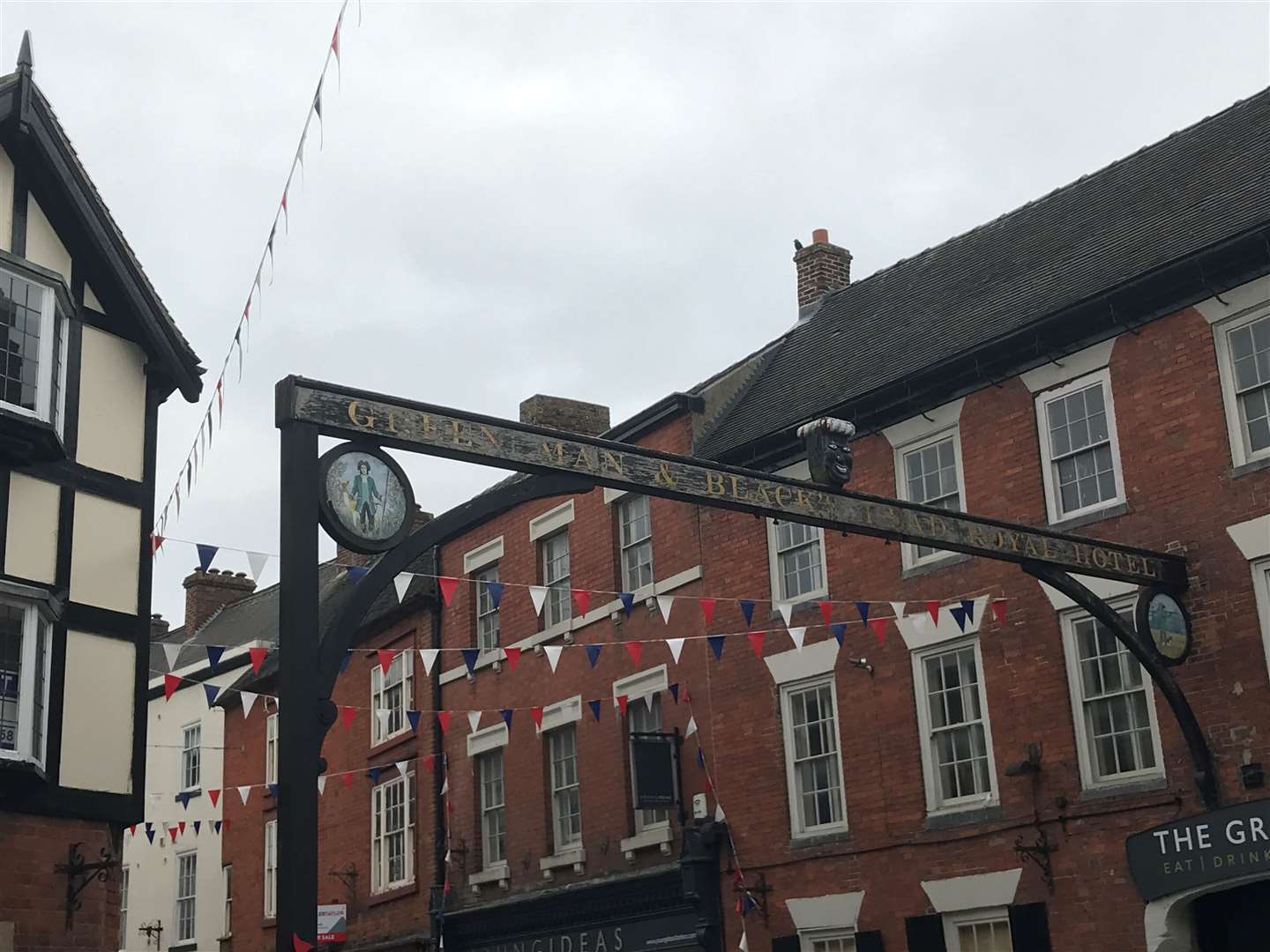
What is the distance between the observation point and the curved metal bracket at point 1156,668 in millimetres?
12930

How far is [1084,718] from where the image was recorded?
15883 millimetres

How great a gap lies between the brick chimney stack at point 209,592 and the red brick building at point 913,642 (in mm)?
14473

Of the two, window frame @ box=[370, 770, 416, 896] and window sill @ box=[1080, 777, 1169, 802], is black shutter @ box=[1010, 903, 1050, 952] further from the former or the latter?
window frame @ box=[370, 770, 416, 896]

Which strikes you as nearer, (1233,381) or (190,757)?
(1233,381)

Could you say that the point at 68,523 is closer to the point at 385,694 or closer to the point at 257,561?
the point at 257,561

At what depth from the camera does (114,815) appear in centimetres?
1570

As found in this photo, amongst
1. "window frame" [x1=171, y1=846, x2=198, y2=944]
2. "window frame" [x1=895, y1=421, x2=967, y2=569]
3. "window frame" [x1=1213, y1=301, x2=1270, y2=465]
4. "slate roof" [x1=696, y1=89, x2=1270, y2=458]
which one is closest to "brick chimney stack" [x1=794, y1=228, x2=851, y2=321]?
"slate roof" [x1=696, y1=89, x2=1270, y2=458]

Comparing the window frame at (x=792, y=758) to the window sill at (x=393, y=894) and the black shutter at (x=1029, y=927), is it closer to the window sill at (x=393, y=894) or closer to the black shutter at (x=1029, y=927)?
the black shutter at (x=1029, y=927)

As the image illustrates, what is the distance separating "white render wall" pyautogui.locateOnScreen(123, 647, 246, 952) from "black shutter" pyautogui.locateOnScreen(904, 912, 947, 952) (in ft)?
57.1

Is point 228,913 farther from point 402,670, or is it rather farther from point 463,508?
point 463,508

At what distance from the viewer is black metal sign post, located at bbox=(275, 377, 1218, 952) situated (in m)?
8.02

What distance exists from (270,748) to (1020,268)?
17873 millimetres

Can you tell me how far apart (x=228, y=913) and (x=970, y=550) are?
22469mm

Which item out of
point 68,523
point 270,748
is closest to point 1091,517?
point 68,523
